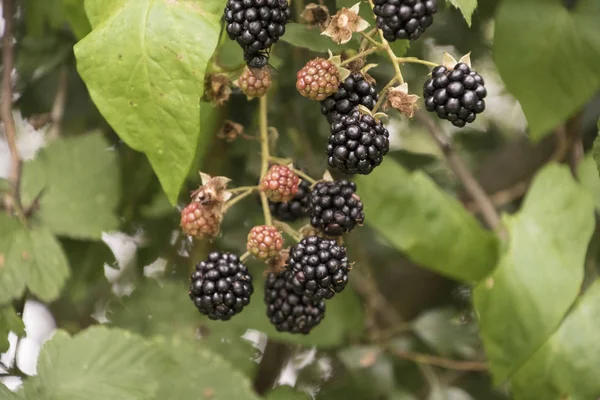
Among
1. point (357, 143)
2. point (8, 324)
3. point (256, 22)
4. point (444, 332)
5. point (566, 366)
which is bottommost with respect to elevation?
point (444, 332)

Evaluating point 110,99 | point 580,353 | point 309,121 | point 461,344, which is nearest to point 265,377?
point 461,344

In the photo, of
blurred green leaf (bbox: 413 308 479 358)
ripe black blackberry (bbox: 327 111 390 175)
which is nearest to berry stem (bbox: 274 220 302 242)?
ripe black blackberry (bbox: 327 111 390 175)

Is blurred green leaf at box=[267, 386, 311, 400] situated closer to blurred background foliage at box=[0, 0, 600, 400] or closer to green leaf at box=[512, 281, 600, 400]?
blurred background foliage at box=[0, 0, 600, 400]

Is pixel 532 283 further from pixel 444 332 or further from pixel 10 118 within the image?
pixel 10 118

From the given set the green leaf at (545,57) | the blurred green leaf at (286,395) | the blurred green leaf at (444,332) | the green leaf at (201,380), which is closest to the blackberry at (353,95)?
the green leaf at (545,57)

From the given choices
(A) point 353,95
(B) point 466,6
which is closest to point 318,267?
(A) point 353,95

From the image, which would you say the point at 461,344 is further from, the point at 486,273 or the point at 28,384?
the point at 28,384

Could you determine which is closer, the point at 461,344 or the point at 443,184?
the point at 461,344
